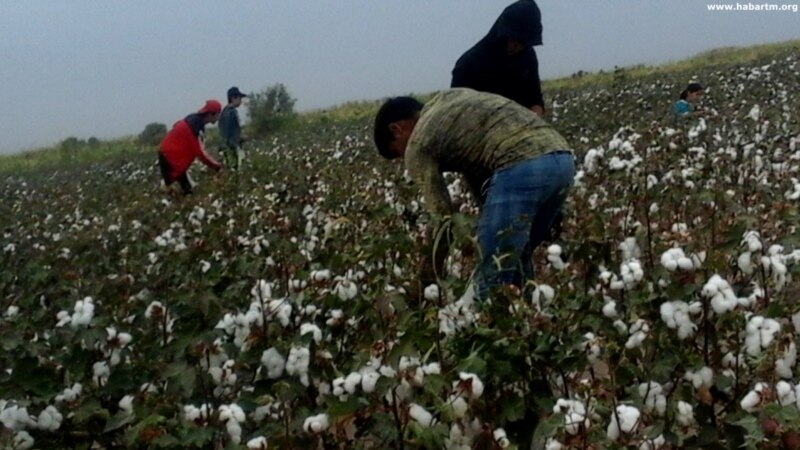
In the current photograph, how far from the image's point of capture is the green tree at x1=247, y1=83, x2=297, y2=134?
31094 millimetres

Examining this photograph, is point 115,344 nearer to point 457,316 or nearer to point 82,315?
point 82,315

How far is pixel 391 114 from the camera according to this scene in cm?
369

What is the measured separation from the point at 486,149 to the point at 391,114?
34 cm

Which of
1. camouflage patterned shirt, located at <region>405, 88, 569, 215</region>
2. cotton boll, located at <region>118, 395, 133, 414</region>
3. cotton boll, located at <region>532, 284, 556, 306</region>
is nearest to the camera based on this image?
cotton boll, located at <region>532, 284, 556, 306</region>

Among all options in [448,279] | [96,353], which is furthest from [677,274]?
[96,353]

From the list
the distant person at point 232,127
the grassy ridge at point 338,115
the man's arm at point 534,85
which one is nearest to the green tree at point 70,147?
the grassy ridge at point 338,115

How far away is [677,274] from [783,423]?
0.42m

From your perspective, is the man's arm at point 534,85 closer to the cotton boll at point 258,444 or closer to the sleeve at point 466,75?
the sleeve at point 466,75

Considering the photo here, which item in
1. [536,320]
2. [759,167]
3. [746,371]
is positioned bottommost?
[759,167]

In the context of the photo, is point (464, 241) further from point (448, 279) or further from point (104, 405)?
point (104, 405)

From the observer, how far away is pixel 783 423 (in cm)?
195

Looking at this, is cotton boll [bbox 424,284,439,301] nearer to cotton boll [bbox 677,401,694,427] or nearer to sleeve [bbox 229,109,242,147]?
cotton boll [bbox 677,401,694,427]

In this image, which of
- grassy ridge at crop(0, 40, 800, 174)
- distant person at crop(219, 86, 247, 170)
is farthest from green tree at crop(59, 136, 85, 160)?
distant person at crop(219, 86, 247, 170)

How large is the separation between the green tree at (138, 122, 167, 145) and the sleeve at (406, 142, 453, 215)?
103 ft
